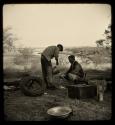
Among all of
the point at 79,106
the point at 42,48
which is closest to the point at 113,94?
the point at 79,106

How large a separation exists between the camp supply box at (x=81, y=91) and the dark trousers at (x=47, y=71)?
0.14m

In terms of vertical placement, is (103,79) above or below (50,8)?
below

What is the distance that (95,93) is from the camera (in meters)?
1.75

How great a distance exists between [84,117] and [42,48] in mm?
519

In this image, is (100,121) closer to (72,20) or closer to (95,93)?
(95,93)

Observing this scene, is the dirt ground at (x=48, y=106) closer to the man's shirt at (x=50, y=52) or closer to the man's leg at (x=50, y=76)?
the man's leg at (x=50, y=76)

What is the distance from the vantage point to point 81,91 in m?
1.75

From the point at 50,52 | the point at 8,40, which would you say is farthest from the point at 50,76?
the point at 8,40

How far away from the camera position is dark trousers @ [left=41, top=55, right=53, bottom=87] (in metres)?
1.76

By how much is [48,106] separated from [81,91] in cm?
23

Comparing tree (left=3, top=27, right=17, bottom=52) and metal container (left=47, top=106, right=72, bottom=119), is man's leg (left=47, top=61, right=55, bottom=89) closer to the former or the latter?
metal container (left=47, top=106, right=72, bottom=119)

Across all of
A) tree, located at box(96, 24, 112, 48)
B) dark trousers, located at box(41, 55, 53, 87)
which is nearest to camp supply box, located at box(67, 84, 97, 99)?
dark trousers, located at box(41, 55, 53, 87)

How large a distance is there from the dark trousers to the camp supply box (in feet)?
0.46

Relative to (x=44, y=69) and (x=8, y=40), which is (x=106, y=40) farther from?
(x=8, y=40)
